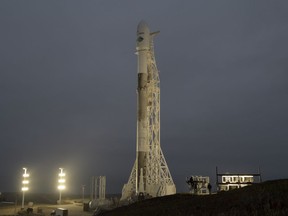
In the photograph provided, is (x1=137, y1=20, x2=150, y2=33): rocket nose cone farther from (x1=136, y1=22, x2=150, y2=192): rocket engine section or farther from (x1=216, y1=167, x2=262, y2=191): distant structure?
(x1=216, y1=167, x2=262, y2=191): distant structure

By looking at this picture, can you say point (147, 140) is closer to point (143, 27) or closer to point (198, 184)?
point (198, 184)

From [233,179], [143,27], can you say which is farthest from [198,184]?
[143,27]

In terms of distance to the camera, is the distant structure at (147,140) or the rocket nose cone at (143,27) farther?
Answer: the rocket nose cone at (143,27)

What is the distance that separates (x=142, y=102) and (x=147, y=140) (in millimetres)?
5513

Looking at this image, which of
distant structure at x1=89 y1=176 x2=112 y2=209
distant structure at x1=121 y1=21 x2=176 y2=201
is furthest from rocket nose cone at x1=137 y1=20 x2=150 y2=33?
distant structure at x1=89 y1=176 x2=112 y2=209

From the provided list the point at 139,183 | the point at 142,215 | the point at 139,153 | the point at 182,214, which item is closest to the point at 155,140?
the point at 139,153

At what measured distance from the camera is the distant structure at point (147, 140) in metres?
47.8

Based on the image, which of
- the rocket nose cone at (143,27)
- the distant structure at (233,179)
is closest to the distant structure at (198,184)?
the distant structure at (233,179)

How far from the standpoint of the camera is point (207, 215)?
61.4 ft

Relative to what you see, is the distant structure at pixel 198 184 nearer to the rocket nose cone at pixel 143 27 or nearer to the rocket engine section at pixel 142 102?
the rocket engine section at pixel 142 102

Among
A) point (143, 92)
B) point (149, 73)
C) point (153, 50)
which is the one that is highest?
point (153, 50)

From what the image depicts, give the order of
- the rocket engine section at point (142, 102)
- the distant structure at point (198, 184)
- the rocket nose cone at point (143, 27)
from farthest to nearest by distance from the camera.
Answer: the rocket nose cone at point (143, 27), the rocket engine section at point (142, 102), the distant structure at point (198, 184)

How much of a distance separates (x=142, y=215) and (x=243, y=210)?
7.91m

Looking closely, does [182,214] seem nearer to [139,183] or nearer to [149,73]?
[139,183]
